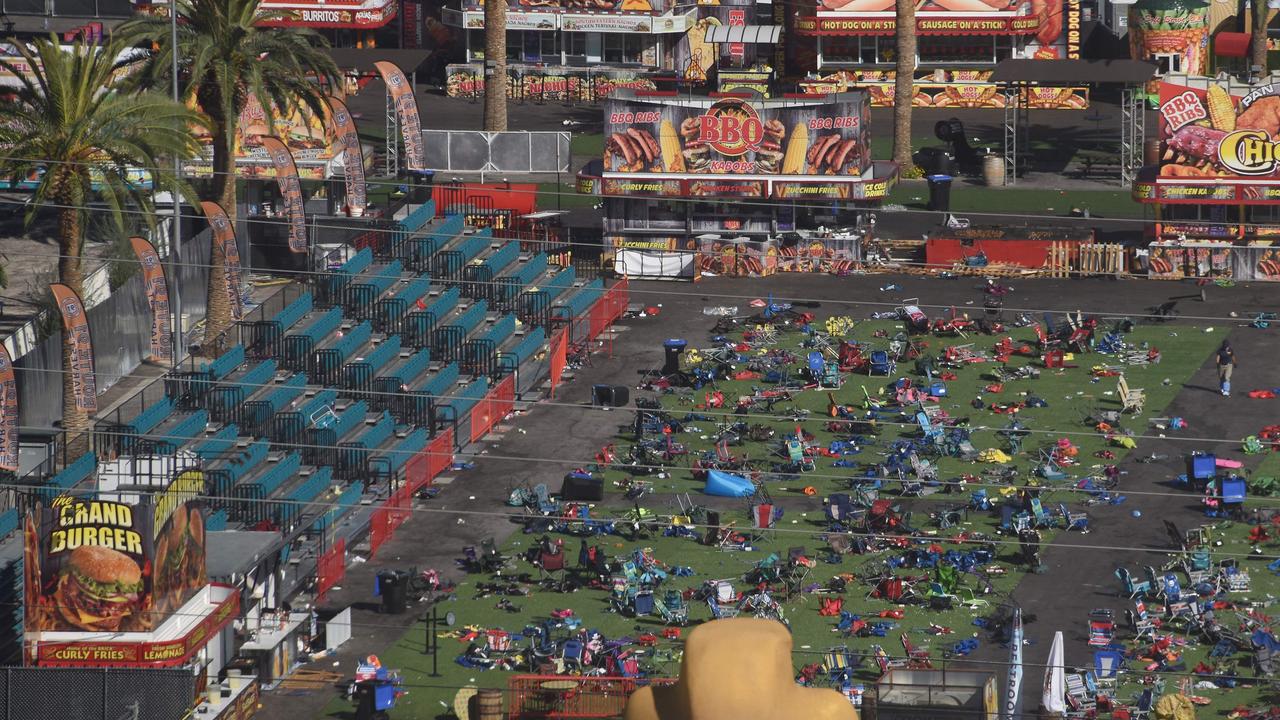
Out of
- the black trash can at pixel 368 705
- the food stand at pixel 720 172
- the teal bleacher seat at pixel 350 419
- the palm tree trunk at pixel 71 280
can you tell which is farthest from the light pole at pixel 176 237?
the black trash can at pixel 368 705

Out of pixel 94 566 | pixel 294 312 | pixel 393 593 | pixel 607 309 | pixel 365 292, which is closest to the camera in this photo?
pixel 94 566

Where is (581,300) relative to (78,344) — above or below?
below

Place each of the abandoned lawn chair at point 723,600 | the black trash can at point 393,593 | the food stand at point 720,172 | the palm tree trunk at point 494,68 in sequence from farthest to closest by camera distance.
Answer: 1. the palm tree trunk at point 494,68
2. the food stand at point 720,172
3. the black trash can at point 393,593
4. the abandoned lawn chair at point 723,600

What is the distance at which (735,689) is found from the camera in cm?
2544

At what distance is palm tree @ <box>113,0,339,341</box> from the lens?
62.5 metres

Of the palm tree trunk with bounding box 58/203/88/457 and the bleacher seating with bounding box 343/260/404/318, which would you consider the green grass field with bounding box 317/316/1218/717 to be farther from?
the palm tree trunk with bounding box 58/203/88/457

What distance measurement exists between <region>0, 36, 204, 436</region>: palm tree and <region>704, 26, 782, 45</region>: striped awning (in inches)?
1756

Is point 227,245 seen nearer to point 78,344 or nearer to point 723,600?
point 78,344

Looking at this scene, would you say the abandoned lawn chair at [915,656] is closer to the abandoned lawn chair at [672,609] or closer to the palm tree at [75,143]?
the abandoned lawn chair at [672,609]

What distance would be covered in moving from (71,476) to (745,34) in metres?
51.3

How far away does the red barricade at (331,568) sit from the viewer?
51.1 m

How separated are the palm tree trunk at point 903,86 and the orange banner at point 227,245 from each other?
29.4 m

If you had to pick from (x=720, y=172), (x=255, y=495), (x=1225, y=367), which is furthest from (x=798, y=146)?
(x=255, y=495)

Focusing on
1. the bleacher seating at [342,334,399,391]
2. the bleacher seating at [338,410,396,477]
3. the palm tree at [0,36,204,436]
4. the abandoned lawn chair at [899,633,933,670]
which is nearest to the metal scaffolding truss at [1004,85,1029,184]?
the bleacher seating at [342,334,399,391]
